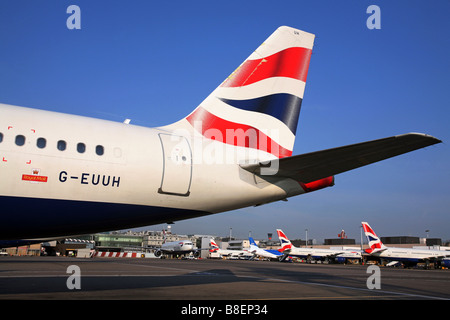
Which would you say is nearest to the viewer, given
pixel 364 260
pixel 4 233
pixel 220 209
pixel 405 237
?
pixel 4 233

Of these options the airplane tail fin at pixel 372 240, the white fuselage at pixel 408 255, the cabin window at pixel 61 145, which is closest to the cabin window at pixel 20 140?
the cabin window at pixel 61 145

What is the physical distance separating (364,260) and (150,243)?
111 metres

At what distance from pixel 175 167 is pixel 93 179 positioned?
71.5 inches

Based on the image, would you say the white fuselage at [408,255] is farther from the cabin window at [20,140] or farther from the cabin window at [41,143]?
the cabin window at [20,140]

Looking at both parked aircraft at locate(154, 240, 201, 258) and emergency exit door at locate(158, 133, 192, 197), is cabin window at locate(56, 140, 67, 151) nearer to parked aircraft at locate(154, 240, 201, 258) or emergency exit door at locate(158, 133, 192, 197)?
emergency exit door at locate(158, 133, 192, 197)

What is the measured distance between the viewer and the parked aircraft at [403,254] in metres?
55.2

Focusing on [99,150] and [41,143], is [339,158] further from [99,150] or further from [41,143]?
Answer: [41,143]

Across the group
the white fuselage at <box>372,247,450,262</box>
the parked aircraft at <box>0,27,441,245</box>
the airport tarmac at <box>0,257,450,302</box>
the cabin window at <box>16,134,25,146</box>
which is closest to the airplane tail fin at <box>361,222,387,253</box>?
the white fuselage at <box>372,247,450,262</box>

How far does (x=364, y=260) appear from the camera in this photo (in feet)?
211

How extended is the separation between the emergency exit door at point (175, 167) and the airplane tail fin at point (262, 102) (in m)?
1.45
